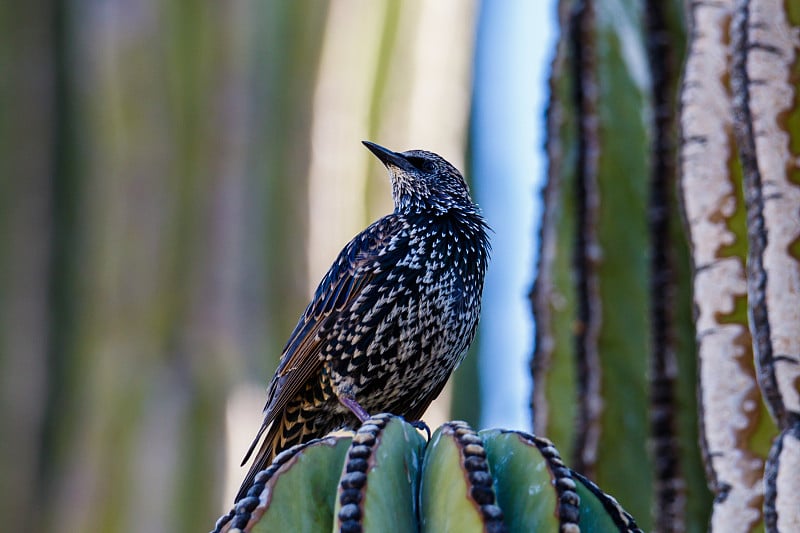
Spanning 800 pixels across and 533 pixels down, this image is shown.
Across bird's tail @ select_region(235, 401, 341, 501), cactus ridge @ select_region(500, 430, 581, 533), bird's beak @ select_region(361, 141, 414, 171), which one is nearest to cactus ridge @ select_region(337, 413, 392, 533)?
cactus ridge @ select_region(500, 430, 581, 533)

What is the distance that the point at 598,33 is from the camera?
3896mm

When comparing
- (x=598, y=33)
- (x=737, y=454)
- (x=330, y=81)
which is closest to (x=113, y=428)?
(x=330, y=81)

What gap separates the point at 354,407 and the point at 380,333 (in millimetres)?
198

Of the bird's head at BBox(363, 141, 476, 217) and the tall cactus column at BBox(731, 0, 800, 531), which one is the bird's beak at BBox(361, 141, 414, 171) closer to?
the bird's head at BBox(363, 141, 476, 217)

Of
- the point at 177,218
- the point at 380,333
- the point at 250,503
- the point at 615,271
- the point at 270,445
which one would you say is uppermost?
the point at 177,218

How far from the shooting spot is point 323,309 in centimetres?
339

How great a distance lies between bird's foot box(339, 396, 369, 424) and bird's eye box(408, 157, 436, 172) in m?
0.91

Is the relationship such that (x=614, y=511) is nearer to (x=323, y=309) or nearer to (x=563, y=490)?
(x=563, y=490)

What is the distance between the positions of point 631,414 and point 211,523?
1.86 meters

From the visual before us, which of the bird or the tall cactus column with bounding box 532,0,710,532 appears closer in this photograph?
the bird

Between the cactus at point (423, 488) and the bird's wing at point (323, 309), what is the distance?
114 cm

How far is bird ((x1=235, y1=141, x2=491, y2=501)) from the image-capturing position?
327cm

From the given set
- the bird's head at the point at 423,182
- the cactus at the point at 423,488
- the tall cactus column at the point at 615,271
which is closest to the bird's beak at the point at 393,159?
the bird's head at the point at 423,182

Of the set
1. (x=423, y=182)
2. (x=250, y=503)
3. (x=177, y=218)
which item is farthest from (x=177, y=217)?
(x=250, y=503)
